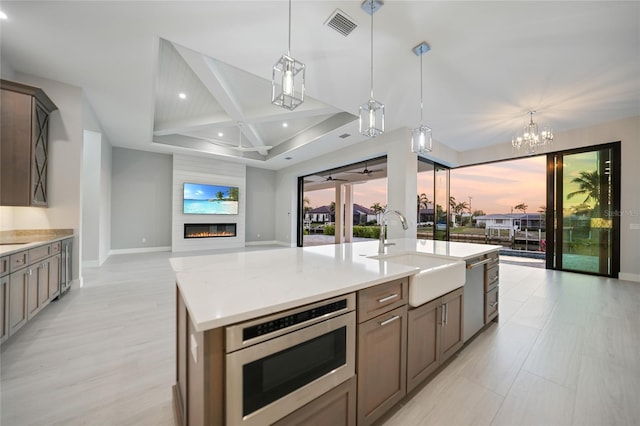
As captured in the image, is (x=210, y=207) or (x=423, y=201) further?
(x=210, y=207)

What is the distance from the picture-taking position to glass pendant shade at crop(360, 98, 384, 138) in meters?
2.30

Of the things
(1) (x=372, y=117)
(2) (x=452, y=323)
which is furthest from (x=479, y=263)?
(1) (x=372, y=117)

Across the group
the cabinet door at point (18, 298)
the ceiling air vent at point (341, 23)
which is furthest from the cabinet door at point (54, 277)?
the ceiling air vent at point (341, 23)

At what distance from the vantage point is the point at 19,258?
88.6 inches

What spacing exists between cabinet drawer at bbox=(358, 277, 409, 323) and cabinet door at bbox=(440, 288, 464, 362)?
548 mm

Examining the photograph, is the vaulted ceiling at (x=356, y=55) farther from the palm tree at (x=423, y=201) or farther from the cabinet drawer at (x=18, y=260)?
the cabinet drawer at (x=18, y=260)

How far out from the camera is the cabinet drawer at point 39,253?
2.48 metres

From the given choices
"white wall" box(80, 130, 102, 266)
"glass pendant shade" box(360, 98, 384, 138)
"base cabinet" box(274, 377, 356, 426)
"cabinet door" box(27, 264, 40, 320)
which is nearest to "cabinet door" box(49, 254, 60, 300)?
"cabinet door" box(27, 264, 40, 320)

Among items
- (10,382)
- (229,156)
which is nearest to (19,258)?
(10,382)

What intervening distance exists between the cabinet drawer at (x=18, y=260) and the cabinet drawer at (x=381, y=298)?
9.82 feet

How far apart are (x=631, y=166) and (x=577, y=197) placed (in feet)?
2.85

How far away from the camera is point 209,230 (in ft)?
26.5

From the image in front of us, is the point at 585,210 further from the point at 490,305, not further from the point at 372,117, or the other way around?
the point at 372,117

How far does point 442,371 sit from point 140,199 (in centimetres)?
829
